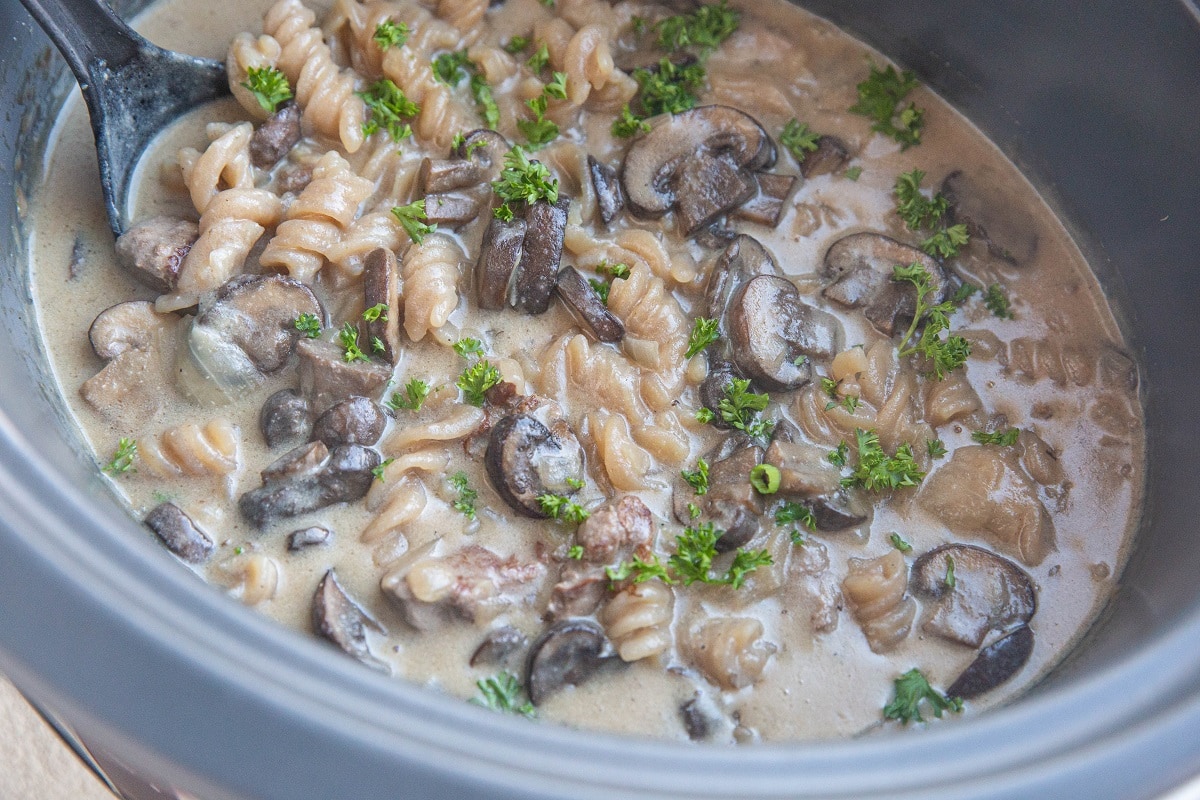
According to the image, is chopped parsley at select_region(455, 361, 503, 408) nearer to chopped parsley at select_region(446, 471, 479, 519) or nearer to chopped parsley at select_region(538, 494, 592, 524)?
chopped parsley at select_region(446, 471, 479, 519)

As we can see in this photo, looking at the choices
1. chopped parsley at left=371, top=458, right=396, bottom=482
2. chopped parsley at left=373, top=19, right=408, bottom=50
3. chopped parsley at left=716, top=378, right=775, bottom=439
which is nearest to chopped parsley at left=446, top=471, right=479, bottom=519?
chopped parsley at left=371, top=458, right=396, bottom=482

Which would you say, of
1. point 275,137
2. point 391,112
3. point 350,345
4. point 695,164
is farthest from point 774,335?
point 275,137

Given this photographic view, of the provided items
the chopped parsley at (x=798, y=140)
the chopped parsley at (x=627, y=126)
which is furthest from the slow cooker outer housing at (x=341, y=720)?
the chopped parsley at (x=627, y=126)

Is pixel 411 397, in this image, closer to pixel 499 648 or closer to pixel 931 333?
pixel 499 648

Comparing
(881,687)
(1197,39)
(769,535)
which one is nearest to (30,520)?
(769,535)

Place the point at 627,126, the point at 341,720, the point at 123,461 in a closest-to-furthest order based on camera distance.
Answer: the point at 341,720
the point at 123,461
the point at 627,126

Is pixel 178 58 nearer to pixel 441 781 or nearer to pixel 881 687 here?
pixel 441 781
